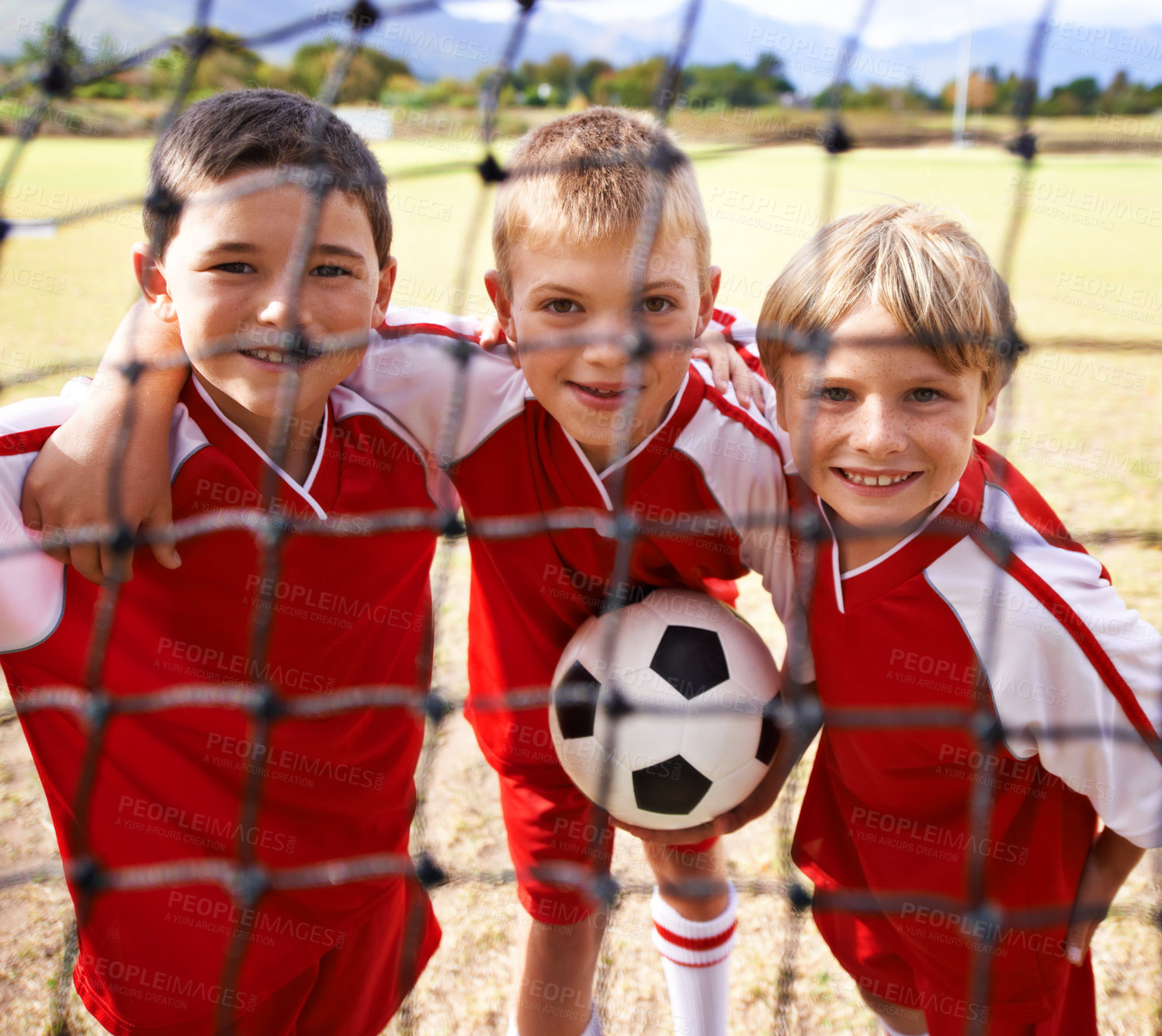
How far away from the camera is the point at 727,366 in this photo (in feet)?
3.30

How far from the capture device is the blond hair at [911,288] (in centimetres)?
75

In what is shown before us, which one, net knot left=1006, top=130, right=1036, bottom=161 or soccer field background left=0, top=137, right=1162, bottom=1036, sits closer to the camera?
net knot left=1006, top=130, right=1036, bottom=161

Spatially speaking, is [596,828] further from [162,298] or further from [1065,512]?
[1065,512]

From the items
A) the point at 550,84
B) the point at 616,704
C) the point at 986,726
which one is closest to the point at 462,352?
the point at 616,704

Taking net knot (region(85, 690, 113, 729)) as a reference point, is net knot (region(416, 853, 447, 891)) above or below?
below

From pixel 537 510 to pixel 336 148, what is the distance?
40cm

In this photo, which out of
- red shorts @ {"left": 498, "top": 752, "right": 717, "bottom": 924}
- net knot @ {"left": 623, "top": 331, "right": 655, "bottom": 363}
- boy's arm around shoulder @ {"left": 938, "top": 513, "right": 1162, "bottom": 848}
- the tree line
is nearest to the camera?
boy's arm around shoulder @ {"left": 938, "top": 513, "right": 1162, "bottom": 848}

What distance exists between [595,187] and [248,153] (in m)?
0.31

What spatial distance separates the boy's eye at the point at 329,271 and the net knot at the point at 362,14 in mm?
332

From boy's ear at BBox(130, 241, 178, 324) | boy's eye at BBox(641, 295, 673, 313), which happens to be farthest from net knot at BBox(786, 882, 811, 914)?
boy's ear at BBox(130, 241, 178, 324)

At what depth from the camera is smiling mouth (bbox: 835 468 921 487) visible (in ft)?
2.52

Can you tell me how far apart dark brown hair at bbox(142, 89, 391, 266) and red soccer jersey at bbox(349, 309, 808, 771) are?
0.44 feet

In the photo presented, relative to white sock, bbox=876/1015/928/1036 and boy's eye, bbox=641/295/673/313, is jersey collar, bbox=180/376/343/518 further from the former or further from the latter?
white sock, bbox=876/1015/928/1036

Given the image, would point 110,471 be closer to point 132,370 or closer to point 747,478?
point 132,370
